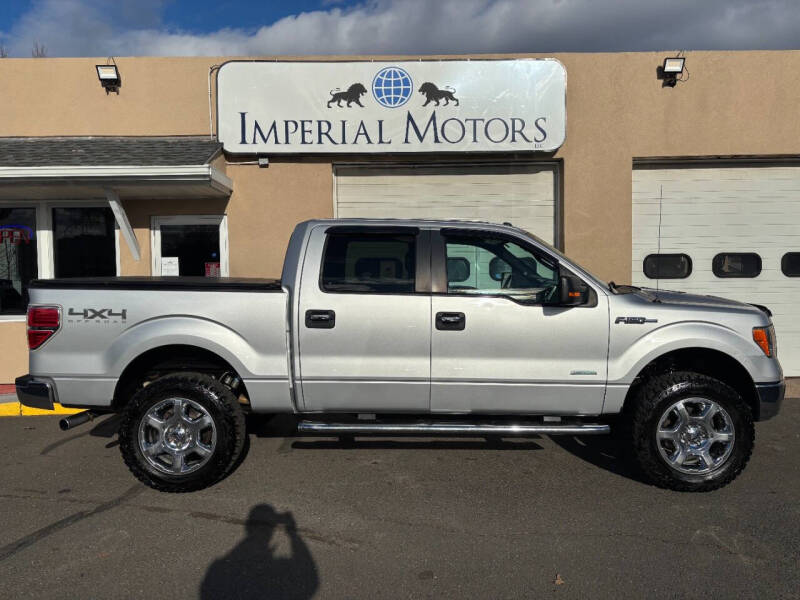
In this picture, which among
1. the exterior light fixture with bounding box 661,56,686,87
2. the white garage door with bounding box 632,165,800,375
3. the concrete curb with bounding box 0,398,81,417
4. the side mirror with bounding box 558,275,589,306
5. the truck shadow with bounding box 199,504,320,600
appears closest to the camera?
the truck shadow with bounding box 199,504,320,600

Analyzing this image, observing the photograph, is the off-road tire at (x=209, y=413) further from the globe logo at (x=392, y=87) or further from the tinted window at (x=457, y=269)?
the globe logo at (x=392, y=87)

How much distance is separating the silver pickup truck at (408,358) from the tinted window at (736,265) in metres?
4.31

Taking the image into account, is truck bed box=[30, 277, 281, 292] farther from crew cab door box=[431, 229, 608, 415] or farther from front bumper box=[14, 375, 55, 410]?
crew cab door box=[431, 229, 608, 415]

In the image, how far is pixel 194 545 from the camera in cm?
335

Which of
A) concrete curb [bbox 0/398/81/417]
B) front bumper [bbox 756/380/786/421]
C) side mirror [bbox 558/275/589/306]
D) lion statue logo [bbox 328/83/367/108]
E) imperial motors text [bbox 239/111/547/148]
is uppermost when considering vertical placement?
lion statue logo [bbox 328/83/367/108]

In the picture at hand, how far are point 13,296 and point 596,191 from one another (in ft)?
28.3

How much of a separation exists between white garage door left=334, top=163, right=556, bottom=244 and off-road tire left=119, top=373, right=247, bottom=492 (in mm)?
4624

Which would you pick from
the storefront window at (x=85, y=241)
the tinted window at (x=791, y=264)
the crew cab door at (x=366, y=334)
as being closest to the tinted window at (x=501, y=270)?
the crew cab door at (x=366, y=334)

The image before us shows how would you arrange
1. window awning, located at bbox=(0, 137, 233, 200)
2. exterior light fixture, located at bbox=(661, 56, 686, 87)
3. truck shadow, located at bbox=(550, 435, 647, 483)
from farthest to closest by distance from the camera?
exterior light fixture, located at bbox=(661, 56, 686, 87) < window awning, located at bbox=(0, 137, 233, 200) < truck shadow, located at bbox=(550, 435, 647, 483)

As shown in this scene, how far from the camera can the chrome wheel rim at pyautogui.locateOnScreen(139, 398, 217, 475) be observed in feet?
13.4

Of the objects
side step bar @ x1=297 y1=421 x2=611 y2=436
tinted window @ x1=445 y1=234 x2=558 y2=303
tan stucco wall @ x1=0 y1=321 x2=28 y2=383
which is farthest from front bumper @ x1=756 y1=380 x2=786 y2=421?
tan stucco wall @ x1=0 y1=321 x2=28 y2=383

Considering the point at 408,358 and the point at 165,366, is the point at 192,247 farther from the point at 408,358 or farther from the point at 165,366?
the point at 408,358

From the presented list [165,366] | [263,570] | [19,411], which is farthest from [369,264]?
[19,411]

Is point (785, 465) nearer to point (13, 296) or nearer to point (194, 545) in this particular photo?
point (194, 545)
